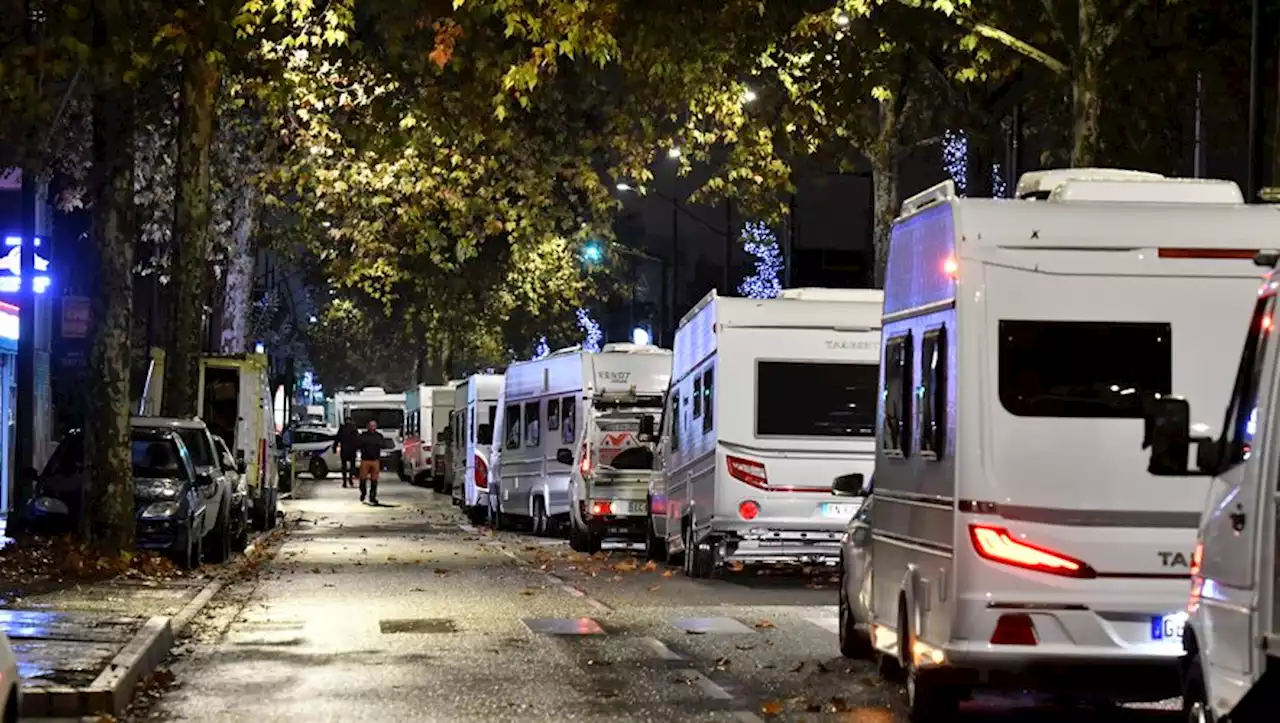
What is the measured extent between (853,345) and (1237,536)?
14022 millimetres

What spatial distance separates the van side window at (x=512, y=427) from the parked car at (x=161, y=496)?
9794mm

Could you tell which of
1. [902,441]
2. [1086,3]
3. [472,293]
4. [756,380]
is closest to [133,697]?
[902,441]

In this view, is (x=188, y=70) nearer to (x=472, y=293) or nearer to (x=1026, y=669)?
(x=1026, y=669)

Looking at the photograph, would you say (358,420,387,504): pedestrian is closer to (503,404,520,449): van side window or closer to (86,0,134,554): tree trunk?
(503,404,520,449): van side window

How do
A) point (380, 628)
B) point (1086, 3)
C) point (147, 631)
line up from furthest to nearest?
point (1086, 3)
point (380, 628)
point (147, 631)

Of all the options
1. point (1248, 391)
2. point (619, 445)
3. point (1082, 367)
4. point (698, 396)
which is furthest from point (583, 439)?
point (1248, 391)

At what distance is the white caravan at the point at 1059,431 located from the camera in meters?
11.1

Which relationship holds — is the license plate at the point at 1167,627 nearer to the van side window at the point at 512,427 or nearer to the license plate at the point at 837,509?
the license plate at the point at 837,509

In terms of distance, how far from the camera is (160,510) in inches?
992

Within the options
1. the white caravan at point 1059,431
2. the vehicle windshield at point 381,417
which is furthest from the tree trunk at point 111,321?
the vehicle windshield at point 381,417

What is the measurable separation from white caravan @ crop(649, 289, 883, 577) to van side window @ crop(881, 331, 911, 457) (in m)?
8.62

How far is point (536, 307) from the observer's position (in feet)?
197

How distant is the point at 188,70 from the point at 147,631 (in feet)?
43.6

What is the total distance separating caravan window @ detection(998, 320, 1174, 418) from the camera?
11.4 metres
